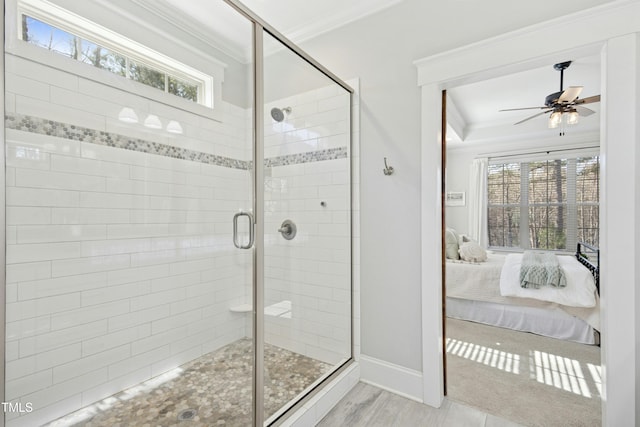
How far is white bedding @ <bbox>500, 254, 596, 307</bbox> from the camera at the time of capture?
2.78 meters

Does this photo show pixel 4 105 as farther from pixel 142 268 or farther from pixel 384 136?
pixel 384 136

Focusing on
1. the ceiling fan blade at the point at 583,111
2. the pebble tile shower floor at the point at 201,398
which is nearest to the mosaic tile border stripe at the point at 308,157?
the pebble tile shower floor at the point at 201,398

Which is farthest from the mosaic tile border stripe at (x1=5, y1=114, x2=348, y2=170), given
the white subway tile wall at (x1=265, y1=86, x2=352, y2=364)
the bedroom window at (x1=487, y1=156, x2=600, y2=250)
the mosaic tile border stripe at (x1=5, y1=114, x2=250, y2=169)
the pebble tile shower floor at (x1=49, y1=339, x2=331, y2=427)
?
the bedroom window at (x1=487, y1=156, x2=600, y2=250)

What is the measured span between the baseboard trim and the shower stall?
0.50 m

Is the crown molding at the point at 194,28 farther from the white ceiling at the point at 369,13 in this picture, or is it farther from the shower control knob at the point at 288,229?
the shower control knob at the point at 288,229

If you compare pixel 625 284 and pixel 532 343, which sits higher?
pixel 625 284

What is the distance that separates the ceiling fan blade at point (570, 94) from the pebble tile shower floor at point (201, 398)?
342cm

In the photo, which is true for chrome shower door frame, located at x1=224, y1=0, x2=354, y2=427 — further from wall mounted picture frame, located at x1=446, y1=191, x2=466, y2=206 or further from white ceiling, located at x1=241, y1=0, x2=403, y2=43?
wall mounted picture frame, located at x1=446, y1=191, x2=466, y2=206

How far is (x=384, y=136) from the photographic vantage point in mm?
2053

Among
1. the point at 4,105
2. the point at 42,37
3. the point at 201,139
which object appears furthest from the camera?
→ the point at 201,139

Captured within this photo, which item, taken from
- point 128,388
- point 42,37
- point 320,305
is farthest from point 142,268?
point 320,305

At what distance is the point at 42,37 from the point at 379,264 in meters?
1.96

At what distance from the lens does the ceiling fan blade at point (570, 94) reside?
280cm

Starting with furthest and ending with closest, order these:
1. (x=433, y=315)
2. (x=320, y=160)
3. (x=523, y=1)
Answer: (x=320, y=160) → (x=433, y=315) → (x=523, y=1)
